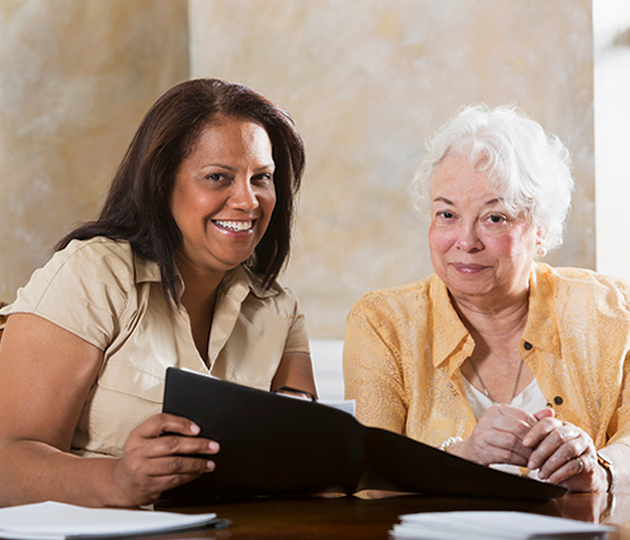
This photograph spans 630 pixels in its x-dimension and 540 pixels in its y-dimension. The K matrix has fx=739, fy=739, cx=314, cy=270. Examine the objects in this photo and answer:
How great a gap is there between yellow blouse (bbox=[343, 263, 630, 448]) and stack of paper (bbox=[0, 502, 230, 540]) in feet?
3.47

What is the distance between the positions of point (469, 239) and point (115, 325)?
98 cm

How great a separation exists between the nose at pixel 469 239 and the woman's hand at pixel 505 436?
0.60m

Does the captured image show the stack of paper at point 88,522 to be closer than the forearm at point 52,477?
Yes

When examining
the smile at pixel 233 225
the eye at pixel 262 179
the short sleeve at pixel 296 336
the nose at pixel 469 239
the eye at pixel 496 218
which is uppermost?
the eye at pixel 262 179

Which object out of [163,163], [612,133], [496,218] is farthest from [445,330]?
[612,133]

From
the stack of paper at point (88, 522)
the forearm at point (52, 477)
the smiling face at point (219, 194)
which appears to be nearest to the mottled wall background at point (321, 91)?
the smiling face at point (219, 194)

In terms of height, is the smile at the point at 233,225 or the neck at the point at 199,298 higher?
the smile at the point at 233,225

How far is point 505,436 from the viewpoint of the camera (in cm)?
153

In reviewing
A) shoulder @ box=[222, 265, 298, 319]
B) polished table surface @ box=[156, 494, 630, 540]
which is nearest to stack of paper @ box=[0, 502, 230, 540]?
polished table surface @ box=[156, 494, 630, 540]

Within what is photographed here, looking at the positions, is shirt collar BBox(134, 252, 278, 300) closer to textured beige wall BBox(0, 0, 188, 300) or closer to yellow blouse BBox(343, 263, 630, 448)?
yellow blouse BBox(343, 263, 630, 448)

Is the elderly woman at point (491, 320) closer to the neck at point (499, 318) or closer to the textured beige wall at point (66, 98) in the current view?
the neck at point (499, 318)

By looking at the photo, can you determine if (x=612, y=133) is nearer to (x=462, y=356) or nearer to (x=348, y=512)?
(x=462, y=356)

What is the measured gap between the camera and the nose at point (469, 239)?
2.05 m

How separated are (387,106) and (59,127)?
62.9 inches
